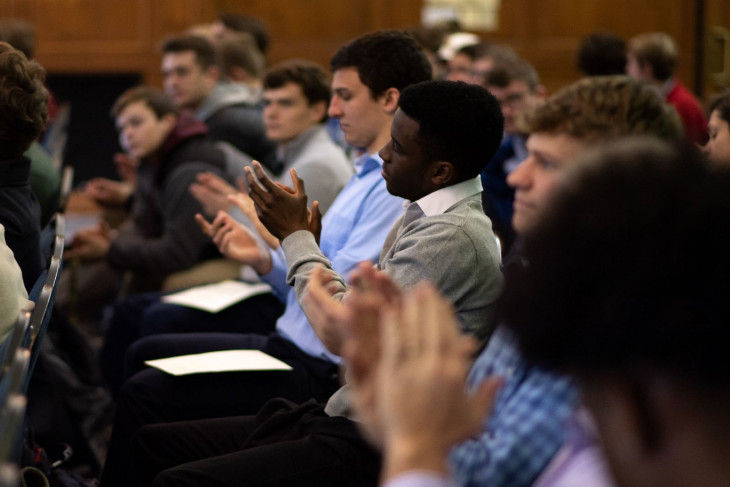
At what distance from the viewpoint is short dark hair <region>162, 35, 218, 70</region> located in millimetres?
5008

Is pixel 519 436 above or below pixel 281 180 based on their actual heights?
above

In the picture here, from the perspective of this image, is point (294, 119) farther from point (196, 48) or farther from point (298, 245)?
point (196, 48)

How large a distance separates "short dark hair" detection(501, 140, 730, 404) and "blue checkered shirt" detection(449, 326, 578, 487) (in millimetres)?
499

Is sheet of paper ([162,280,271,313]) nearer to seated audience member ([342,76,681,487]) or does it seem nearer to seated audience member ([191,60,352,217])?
seated audience member ([191,60,352,217])

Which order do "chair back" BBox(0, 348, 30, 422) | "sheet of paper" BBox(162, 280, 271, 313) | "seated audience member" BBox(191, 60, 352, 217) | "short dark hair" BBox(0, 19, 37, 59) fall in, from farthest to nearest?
1. "short dark hair" BBox(0, 19, 37, 59)
2. "seated audience member" BBox(191, 60, 352, 217)
3. "sheet of paper" BBox(162, 280, 271, 313)
4. "chair back" BBox(0, 348, 30, 422)

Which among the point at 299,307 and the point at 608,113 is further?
the point at 299,307

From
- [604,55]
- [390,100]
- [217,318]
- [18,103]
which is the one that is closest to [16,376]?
[18,103]

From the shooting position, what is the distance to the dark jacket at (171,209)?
3.65 m

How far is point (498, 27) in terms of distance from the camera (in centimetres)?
852

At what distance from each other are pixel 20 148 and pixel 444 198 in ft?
3.71

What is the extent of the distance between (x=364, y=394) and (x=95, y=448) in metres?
→ 2.64

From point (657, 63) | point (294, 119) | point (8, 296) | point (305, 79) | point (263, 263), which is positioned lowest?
point (657, 63)

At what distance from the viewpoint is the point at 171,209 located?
3.71 m

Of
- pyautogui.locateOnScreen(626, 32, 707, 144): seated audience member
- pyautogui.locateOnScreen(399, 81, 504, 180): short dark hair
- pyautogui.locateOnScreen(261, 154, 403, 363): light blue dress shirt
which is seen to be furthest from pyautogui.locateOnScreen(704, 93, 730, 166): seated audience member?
pyautogui.locateOnScreen(626, 32, 707, 144): seated audience member
